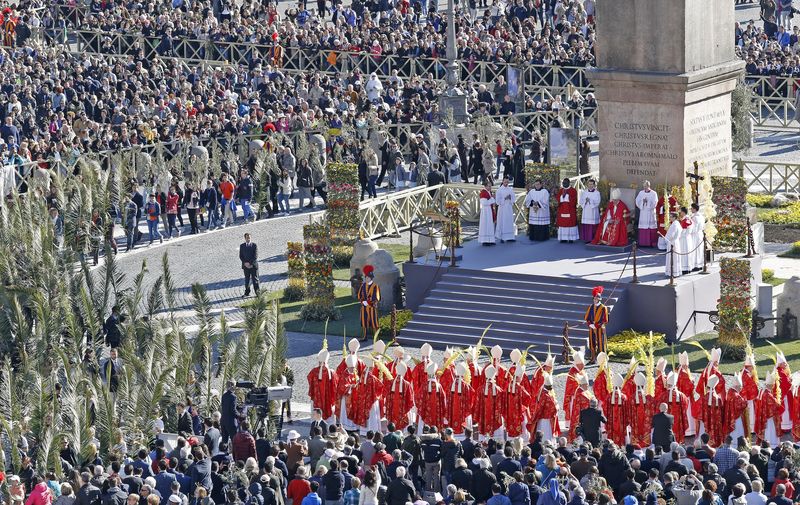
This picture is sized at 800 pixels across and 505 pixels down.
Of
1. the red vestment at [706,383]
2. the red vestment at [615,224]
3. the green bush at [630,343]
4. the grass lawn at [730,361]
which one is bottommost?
the grass lawn at [730,361]

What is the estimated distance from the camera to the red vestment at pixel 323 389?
3497 centimetres

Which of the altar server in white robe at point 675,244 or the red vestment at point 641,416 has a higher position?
the altar server in white robe at point 675,244

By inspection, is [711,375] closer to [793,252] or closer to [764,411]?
[764,411]

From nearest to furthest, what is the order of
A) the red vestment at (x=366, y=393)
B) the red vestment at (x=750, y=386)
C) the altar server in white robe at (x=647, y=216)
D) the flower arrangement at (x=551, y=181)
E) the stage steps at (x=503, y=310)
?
the red vestment at (x=750, y=386), the red vestment at (x=366, y=393), the stage steps at (x=503, y=310), the altar server in white robe at (x=647, y=216), the flower arrangement at (x=551, y=181)

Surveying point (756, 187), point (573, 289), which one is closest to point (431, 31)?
point (756, 187)

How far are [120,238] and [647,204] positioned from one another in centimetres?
1282

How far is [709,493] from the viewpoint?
2695cm

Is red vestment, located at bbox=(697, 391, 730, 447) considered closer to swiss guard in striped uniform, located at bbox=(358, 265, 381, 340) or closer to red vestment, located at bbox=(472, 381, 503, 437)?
red vestment, located at bbox=(472, 381, 503, 437)

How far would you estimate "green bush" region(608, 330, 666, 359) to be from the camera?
3900cm

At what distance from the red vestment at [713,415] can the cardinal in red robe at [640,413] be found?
73 cm

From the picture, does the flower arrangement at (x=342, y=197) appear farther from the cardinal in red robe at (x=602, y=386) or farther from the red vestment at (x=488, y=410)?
the cardinal in red robe at (x=602, y=386)

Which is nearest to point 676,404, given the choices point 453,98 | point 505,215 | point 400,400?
point 400,400

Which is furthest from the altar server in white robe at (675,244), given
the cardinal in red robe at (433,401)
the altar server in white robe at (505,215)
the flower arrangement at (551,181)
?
the cardinal in red robe at (433,401)

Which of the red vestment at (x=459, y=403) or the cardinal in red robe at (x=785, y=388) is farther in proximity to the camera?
the red vestment at (x=459, y=403)
